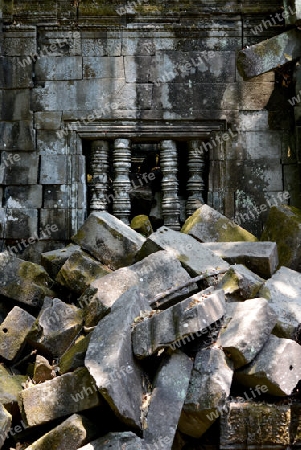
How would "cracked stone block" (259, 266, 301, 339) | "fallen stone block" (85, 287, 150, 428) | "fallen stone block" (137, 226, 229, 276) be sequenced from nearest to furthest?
"fallen stone block" (85, 287, 150, 428) < "cracked stone block" (259, 266, 301, 339) < "fallen stone block" (137, 226, 229, 276)

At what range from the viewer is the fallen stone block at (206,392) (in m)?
4.11

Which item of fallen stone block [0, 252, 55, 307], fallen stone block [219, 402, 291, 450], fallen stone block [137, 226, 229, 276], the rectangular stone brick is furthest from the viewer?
the rectangular stone brick

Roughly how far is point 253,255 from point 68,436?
261 centimetres

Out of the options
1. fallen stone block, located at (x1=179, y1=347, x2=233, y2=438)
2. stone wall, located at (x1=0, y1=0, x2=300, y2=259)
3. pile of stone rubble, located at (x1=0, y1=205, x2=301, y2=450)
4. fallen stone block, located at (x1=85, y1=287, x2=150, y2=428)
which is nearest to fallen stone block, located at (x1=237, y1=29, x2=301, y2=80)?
stone wall, located at (x1=0, y1=0, x2=300, y2=259)

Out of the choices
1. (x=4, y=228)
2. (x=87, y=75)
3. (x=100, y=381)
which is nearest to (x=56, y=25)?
(x=87, y=75)

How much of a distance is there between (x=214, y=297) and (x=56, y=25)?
186 inches

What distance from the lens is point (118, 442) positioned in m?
3.82

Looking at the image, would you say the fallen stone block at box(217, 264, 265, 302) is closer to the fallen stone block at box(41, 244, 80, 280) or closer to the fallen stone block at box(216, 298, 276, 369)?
the fallen stone block at box(216, 298, 276, 369)

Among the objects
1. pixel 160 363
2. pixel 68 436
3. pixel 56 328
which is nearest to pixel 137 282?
pixel 56 328

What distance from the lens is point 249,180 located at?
A: 7516 mm

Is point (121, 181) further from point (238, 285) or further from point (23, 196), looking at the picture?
point (238, 285)

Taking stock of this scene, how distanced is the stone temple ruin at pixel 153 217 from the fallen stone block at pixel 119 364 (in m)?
0.02

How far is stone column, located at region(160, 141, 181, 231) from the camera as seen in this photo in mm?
7527

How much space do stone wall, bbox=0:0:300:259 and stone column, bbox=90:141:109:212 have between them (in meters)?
0.13
